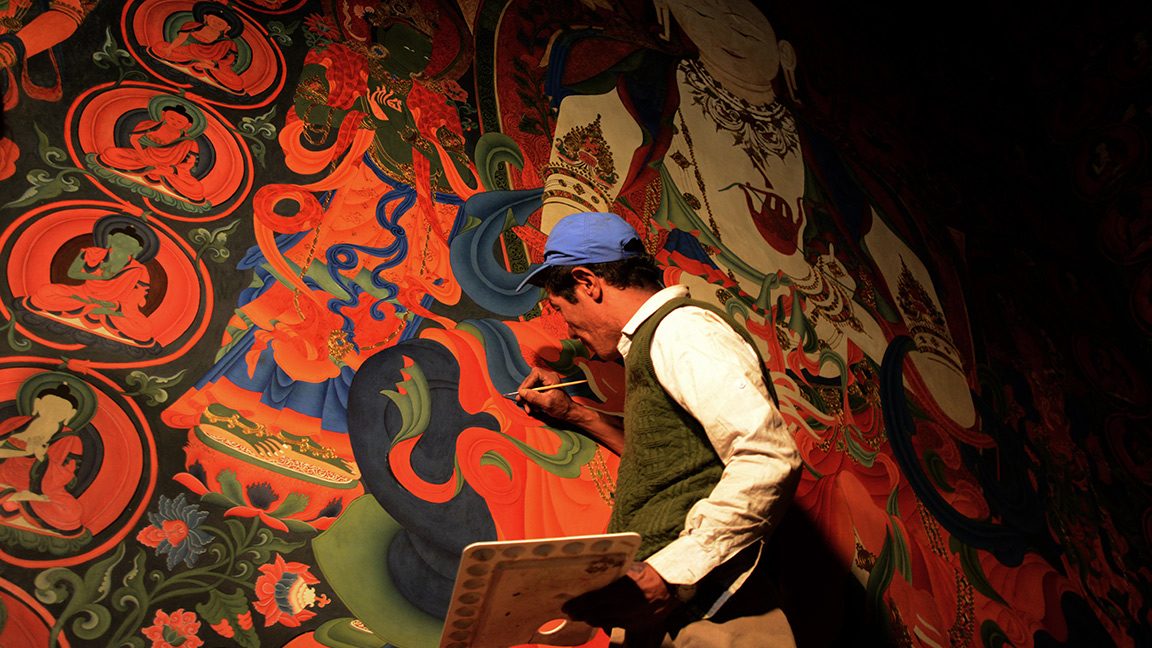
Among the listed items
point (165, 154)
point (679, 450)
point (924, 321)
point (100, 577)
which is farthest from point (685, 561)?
point (924, 321)

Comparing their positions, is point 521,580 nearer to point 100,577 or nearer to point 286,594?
point 286,594

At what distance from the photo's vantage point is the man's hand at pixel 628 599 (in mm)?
1534

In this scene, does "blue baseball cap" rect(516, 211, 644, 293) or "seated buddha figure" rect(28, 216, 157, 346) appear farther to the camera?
"blue baseball cap" rect(516, 211, 644, 293)

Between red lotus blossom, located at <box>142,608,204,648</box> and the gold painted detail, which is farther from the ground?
the gold painted detail

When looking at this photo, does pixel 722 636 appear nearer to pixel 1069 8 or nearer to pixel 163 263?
pixel 163 263

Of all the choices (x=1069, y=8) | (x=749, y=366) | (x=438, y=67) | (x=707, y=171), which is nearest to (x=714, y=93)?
(x=707, y=171)

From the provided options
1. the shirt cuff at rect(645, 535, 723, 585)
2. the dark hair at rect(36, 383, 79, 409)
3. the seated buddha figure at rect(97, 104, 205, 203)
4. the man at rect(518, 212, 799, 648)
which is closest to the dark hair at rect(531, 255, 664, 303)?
the man at rect(518, 212, 799, 648)

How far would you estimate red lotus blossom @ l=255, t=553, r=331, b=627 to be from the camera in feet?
5.81

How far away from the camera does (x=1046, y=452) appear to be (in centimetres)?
300

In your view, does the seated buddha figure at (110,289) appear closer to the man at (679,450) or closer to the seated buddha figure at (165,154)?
the seated buddha figure at (165,154)

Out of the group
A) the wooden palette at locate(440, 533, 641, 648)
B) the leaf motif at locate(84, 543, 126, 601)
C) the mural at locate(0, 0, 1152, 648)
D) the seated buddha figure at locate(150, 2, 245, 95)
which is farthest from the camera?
the seated buddha figure at locate(150, 2, 245, 95)

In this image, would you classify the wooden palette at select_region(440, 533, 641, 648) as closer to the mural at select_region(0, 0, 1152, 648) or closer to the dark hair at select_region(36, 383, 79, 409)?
the mural at select_region(0, 0, 1152, 648)

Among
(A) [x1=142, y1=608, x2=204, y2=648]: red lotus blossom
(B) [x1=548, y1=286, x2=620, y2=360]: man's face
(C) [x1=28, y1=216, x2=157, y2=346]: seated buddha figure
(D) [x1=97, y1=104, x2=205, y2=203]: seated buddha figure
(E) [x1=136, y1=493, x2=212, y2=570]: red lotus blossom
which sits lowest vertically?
(A) [x1=142, y1=608, x2=204, y2=648]: red lotus blossom

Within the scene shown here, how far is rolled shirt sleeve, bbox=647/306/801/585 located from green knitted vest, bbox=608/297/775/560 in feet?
0.20
